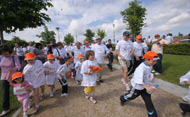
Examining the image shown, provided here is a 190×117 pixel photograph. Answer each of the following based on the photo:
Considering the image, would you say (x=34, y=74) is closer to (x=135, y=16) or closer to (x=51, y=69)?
(x=51, y=69)

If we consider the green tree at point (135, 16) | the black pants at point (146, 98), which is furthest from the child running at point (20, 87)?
the green tree at point (135, 16)

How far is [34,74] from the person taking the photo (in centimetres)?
275

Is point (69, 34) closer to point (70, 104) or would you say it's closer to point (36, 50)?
point (36, 50)

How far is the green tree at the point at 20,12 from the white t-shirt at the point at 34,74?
4017mm

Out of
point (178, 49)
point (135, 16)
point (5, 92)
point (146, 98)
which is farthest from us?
point (135, 16)

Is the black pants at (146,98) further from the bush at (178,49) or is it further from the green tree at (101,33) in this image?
the green tree at (101,33)

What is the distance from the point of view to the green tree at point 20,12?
4.66 m

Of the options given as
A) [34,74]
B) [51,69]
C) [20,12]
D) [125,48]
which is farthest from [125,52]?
[20,12]

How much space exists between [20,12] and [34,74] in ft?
14.8

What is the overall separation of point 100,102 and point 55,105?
1591 mm

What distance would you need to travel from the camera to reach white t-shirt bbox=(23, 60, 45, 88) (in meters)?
2.65

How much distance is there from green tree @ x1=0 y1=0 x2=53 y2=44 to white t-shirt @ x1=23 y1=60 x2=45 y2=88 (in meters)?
4.02

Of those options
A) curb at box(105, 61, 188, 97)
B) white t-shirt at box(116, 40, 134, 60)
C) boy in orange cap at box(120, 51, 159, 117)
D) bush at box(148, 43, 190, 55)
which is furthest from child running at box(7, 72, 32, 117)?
bush at box(148, 43, 190, 55)

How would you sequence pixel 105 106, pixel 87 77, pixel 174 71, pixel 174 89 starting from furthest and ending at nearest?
pixel 174 71, pixel 174 89, pixel 87 77, pixel 105 106
